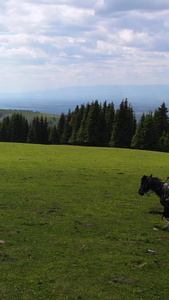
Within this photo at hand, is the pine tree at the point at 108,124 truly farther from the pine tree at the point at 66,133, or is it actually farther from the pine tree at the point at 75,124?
the pine tree at the point at 66,133

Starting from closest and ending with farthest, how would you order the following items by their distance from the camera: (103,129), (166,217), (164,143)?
(166,217) < (164,143) < (103,129)

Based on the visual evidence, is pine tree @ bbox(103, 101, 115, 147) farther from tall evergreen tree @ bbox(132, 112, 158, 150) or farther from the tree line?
tall evergreen tree @ bbox(132, 112, 158, 150)

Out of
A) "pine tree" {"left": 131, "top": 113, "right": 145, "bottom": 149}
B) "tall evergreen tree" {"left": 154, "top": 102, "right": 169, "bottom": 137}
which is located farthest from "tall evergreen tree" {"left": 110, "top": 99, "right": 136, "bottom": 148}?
"tall evergreen tree" {"left": 154, "top": 102, "right": 169, "bottom": 137}

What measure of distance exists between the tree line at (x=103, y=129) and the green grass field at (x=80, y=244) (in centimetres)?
6129

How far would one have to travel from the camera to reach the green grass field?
765 centimetres

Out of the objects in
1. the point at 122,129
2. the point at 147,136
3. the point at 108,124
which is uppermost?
the point at 108,124

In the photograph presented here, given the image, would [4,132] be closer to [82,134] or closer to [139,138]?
[82,134]

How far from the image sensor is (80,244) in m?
10.8

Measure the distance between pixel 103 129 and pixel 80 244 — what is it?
86.3 m

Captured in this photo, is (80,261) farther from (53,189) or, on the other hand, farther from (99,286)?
(53,189)

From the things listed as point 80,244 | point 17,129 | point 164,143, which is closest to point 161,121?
point 164,143

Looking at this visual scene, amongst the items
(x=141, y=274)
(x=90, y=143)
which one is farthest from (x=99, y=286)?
(x=90, y=143)

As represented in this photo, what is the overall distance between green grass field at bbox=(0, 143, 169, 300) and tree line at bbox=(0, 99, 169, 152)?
61293mm

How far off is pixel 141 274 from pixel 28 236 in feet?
16.3
